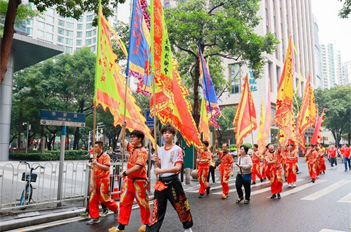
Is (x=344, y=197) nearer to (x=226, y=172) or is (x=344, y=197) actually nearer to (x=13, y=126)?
(x=226, y=172)

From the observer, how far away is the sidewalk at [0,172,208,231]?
203 inches

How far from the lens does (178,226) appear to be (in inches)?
212

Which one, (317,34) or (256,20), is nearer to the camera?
(256,20)

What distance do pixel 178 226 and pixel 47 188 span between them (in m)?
5.81

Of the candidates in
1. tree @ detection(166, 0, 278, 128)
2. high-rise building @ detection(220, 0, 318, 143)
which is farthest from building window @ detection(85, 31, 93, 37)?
tree @ detection(166, 0, 278, 128)

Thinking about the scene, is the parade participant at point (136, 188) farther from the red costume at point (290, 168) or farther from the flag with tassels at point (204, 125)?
the red costume at point (290, 168)

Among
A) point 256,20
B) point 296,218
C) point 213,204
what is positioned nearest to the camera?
point 296,218

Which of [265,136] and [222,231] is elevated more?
[265,136]

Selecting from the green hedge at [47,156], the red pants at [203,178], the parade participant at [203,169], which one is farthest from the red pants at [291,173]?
the green hedge at [47,156]

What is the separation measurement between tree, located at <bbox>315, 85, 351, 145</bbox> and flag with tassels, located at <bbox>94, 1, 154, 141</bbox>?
37.4 meters

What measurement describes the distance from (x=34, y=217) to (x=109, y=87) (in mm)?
3002

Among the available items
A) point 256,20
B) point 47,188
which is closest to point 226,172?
point 47,188

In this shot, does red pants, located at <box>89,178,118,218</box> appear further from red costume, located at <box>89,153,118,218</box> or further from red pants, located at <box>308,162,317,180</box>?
red pants, located at <box>308,162,317,180</box>

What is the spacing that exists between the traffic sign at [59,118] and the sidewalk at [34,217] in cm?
199
